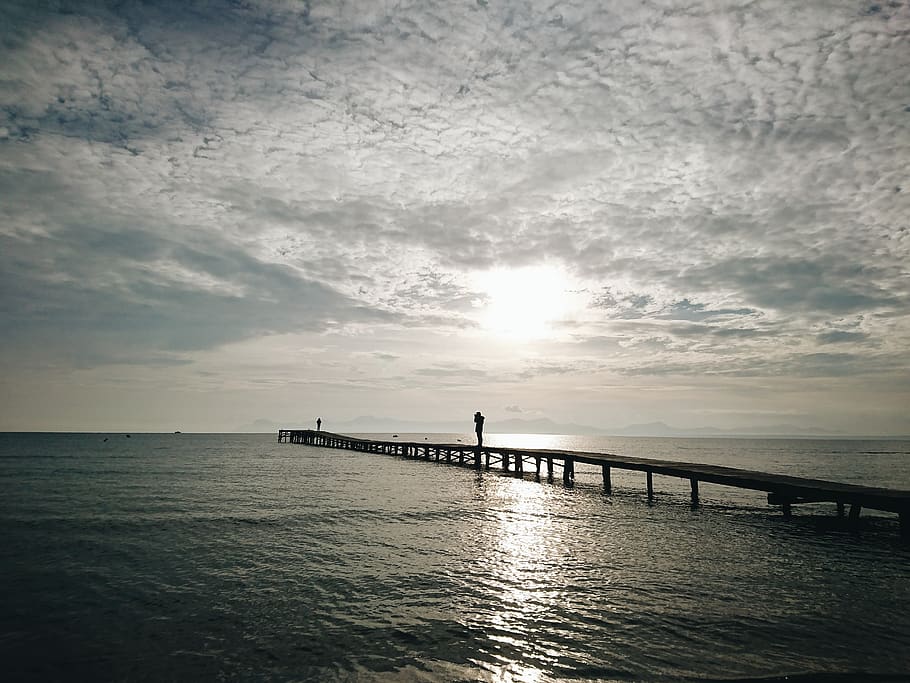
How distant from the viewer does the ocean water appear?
6.70 metres

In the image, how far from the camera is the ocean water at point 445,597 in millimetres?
6695

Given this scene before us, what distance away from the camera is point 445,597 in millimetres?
9305

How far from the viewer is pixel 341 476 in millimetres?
34438

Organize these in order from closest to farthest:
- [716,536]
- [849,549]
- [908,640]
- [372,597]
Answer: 1. [908,640]
2. [372,597]
3. [849,549]
4. [716,536]

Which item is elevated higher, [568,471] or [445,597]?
[568,471]

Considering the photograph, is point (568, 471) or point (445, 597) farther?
point (568, 471)

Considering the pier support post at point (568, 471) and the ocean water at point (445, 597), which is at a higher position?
the pier support post at point (568, 471)

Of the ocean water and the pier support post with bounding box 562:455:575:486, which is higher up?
the pier support post with bounding box 562:455:575:486

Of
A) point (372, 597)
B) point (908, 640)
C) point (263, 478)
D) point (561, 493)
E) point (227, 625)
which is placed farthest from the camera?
point (263, 478)

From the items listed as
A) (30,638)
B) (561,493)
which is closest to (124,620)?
(30,638)

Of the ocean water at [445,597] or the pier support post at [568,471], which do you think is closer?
the ocean water at [445,597]

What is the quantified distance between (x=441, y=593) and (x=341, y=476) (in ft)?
86.4

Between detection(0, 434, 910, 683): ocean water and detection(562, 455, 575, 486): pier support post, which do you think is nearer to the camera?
detection(0, 434, 910, 683): ocean water

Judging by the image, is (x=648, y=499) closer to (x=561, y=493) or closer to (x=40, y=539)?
(x=561, y=493)
